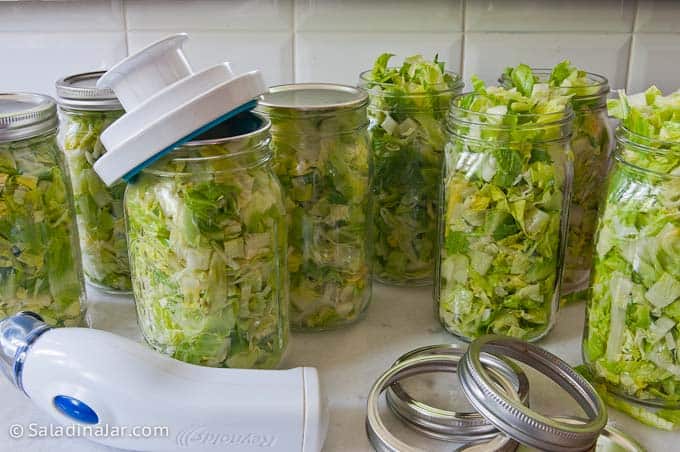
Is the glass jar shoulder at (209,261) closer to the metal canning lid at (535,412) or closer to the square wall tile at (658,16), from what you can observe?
the metal canning lid at (535,412)

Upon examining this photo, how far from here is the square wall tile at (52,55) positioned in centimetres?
94

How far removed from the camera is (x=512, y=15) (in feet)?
2.92

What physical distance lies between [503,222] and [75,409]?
417 millimetres

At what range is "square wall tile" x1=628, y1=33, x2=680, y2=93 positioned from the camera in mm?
894

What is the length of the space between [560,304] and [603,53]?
1.11 feet

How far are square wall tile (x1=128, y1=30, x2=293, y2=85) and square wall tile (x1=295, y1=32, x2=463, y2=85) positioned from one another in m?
0.02

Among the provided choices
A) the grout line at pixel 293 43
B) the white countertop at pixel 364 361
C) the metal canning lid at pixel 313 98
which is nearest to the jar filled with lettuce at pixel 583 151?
the white countertop at pixel 364 361

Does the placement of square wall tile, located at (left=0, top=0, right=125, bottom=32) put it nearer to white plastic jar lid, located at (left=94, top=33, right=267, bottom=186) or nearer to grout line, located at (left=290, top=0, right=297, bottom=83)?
grout line, located at (left=290, top=0, right=297, bottom=83)

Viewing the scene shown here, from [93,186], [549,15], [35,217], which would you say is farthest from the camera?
[549,15]

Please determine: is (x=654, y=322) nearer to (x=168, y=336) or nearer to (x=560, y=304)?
(x=560, y=304)

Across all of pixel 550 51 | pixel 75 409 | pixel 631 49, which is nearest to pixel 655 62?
pixel 631 49

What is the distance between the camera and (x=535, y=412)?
0.55 m

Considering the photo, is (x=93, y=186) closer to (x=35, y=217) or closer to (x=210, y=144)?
(x=35, y=217)

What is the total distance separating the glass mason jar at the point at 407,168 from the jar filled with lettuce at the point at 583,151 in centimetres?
10
